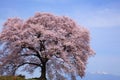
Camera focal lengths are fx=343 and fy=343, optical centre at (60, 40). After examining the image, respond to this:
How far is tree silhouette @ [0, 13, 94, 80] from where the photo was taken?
43.8 metres

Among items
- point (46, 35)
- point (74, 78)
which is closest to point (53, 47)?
point (46, 35)

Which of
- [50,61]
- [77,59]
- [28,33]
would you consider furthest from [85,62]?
[28,33]

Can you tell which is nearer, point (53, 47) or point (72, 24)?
point (53, 47)

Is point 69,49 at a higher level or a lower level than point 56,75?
higher

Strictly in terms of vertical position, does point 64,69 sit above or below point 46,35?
below

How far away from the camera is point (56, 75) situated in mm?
45344

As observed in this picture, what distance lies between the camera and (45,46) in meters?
44.0

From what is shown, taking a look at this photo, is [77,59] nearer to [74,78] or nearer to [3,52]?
[74,78]

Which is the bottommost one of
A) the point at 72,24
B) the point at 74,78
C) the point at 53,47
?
the point at 74,78

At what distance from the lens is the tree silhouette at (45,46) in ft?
144

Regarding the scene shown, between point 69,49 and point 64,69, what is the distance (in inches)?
107

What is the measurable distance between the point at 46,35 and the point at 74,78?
6.90 meters

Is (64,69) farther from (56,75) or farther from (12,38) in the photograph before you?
(12,38)

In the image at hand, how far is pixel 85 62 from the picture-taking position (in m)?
46.4
